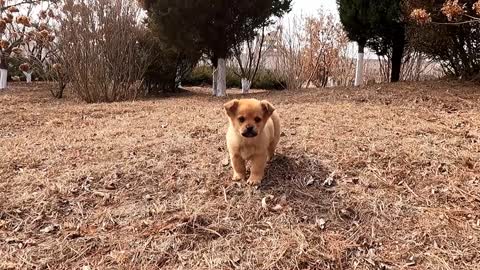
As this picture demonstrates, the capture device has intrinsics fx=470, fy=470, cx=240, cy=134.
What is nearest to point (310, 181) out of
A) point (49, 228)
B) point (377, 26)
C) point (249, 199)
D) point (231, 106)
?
point (249, 199)

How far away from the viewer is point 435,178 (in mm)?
4082

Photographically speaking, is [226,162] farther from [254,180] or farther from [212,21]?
[212,21]

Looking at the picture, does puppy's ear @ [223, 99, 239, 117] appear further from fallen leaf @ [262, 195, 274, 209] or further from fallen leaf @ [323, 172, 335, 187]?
fallen leaf @ [323, 172, 335, 187]

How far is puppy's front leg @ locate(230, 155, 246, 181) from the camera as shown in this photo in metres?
3.98

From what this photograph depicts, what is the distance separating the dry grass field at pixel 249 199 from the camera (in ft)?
10.8

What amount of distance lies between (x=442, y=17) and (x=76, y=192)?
272 inches

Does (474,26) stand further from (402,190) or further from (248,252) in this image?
(248,252)

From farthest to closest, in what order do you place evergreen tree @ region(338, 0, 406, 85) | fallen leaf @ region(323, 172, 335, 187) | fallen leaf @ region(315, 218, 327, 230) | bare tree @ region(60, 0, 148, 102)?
bare tree @ region(60, 0, 148, 102)
evergreen tree @ region(338, 0, 406, 85)
fallen leaf @ region(323, 172, 335, 187)
fallen leaf @ region(315, 218, 327, 230)

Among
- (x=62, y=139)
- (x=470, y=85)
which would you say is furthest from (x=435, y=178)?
(x=470, y=85)

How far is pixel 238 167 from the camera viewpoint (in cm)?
406

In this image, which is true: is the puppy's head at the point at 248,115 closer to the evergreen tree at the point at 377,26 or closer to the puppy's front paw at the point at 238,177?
the puppy's front paw at the point at 238,177

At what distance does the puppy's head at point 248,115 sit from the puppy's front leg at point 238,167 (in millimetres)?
319

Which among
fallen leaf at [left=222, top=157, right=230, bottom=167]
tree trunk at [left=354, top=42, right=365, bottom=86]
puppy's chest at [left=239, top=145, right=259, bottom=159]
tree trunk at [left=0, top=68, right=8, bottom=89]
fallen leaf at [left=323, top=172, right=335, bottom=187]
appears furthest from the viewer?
tree trunk at [left=0, top=68, right=8, bottom=89]

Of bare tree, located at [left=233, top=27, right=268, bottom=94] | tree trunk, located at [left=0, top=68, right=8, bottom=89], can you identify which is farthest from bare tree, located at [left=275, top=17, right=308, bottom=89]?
tree trunk, located at [left=0, top=68, right=8, bottom=89]
